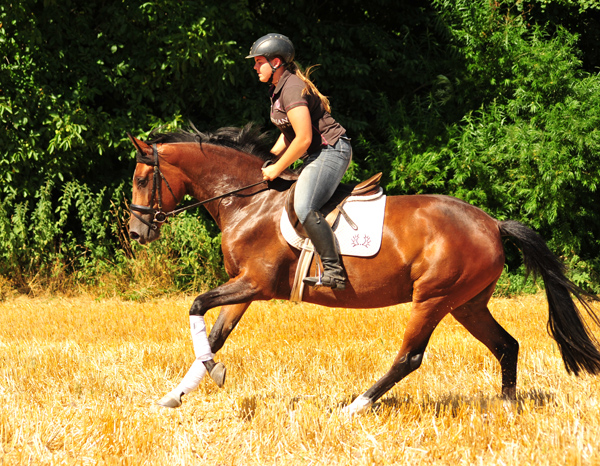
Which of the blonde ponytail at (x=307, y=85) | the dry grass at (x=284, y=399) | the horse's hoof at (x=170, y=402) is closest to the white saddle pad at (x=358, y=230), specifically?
the blonde ponytail at (x=307, y=85)

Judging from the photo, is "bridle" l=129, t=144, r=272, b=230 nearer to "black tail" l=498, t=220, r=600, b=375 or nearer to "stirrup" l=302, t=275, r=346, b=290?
"stirrup" l=302, t=275, r=346, b=290

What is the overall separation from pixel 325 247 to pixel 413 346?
1065 mm

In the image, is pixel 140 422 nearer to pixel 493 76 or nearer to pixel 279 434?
pixel 279 434

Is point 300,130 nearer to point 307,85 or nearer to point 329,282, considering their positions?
point 307,85

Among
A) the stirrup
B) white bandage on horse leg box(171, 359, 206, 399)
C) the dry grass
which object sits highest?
the stirrup

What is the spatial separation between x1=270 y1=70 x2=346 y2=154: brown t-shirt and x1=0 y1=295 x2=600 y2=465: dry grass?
2062 mm

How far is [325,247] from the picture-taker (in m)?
4.66

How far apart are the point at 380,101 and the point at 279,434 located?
939 centimetres

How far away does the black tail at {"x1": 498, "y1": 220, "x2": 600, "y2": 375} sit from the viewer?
199 inches

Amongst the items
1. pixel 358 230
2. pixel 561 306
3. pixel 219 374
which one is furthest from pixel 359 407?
pixel 561 306

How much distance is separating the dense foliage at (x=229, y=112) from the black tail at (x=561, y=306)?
19.2ft

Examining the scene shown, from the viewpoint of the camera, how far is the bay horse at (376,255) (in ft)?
15.8

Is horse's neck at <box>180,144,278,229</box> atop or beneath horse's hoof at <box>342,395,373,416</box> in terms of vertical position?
atop

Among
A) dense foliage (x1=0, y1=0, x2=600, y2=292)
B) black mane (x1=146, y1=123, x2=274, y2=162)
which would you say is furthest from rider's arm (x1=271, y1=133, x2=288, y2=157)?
dense foliage (x1=0, y1=0, x2=600, y2=292)
